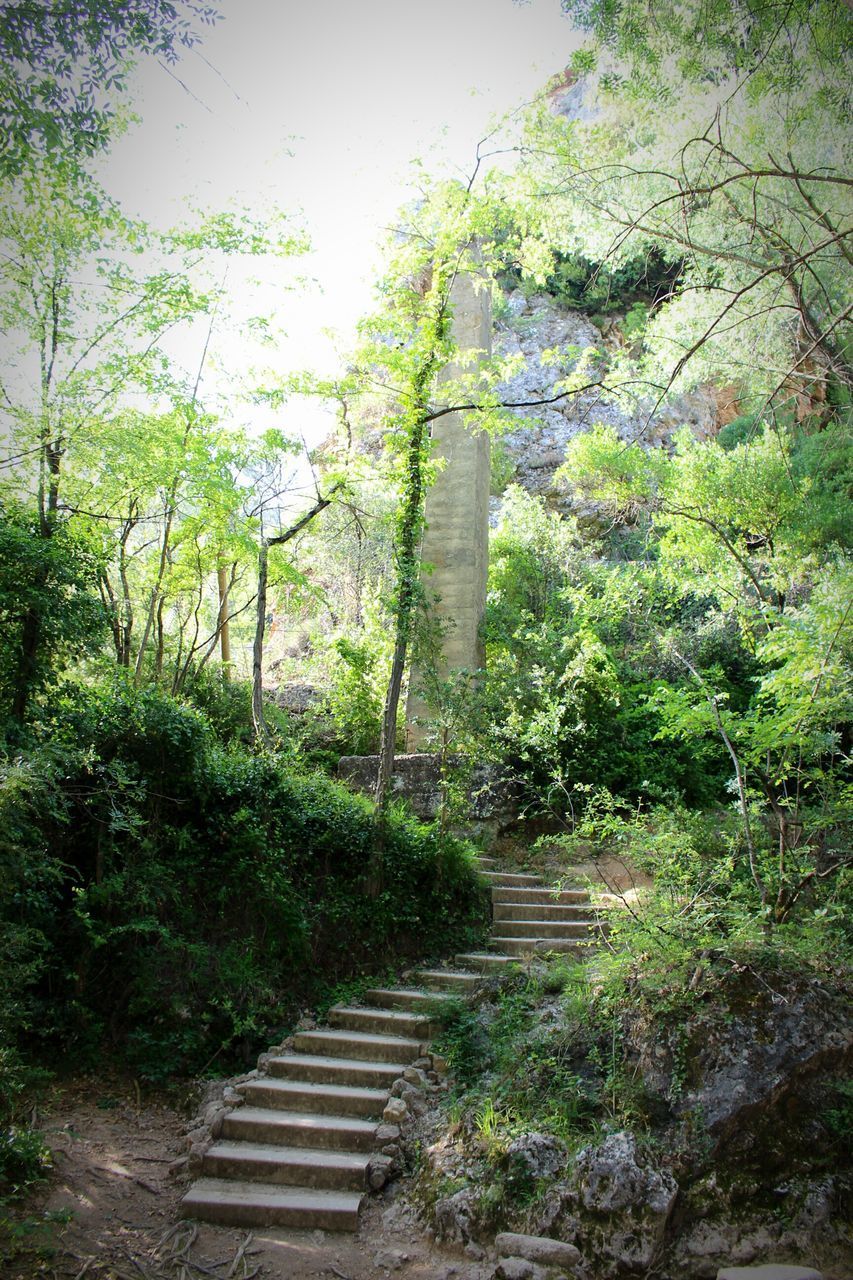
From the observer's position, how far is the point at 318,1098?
4.78 m

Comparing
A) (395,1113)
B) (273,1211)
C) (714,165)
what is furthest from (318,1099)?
(714,165)

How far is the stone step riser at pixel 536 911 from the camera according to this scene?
722 centimetres

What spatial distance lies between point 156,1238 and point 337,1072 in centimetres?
151

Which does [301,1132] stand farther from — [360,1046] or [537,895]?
[537,895]

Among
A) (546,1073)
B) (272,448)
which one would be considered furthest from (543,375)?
(546,1073)

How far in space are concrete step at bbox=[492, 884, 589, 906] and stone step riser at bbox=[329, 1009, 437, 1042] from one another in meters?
2.06

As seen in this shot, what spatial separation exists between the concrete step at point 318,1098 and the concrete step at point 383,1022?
642 millimetres

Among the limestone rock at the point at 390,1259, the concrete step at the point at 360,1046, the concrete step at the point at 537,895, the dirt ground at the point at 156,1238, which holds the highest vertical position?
the concrete step at the point at 537,895

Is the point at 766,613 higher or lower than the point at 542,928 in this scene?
higher

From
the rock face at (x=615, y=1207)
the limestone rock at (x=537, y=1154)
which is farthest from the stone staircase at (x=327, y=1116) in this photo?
the rock face at (x=615, y=1207)

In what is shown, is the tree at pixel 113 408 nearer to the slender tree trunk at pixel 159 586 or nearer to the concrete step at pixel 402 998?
the slender tree trunk at pixel 159 586

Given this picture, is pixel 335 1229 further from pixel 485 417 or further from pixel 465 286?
pixel 465 286

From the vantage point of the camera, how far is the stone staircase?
12.9 ft

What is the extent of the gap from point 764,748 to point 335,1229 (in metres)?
3.88
